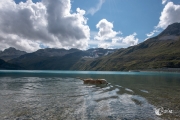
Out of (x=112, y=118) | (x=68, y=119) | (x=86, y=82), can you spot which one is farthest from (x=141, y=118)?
(x=86, y=82)

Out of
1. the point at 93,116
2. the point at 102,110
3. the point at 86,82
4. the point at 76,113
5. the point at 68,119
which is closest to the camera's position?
the point at 68,119

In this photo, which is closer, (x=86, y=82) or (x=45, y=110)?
(x=45, y=110)

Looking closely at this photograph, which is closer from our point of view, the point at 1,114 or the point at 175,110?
the point at 1,114

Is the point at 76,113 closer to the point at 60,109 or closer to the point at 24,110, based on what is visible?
the point at 60,109

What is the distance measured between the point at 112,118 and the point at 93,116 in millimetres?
1670

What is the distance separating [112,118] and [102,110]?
2.54 meters

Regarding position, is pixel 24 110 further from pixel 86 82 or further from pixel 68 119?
pixel 86 82

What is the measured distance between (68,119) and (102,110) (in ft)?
13.9

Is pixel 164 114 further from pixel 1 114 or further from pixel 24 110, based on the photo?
pixel 1 114

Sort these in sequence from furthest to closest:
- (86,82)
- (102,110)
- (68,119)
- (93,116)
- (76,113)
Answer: (86,82), (102,110), (76,113), (93,116), (68,119)

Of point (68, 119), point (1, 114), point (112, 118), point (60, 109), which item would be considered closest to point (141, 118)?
point (112, 118)

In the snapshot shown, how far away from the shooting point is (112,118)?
13414 millimetres

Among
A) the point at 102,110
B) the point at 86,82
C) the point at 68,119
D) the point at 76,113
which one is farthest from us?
the point at 86,82

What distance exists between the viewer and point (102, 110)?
1587 centimetres
